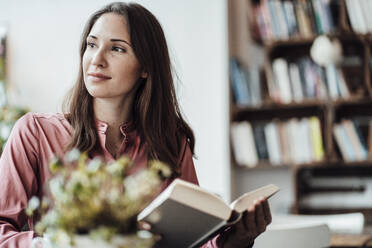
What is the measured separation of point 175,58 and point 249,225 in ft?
8.52

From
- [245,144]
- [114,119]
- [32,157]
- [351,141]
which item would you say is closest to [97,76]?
[114,119]

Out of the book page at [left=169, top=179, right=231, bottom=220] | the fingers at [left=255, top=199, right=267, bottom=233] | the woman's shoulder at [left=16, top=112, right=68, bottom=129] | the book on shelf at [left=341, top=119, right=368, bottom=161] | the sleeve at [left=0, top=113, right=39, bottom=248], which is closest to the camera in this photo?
the book page at [left=169, top=179, right=231, bottom=220]

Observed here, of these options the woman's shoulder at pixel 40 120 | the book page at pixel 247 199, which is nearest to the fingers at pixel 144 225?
the book page at pixel 247 199

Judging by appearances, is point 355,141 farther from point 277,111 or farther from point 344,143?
point 277,111

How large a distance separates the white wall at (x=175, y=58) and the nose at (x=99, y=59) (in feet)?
7.29

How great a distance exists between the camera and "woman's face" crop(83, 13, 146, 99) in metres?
1.56

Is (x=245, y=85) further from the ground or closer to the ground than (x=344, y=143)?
further from the ground

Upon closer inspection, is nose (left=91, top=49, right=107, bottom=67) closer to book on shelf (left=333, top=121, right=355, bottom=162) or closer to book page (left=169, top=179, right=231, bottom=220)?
book page (left=169, top=179, right=231, bottom=220)

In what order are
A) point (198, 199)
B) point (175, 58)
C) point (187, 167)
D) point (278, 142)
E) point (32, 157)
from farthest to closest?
point (175, 58), point (278, 142), point (187, 167), point (32, 157), point (198, 199)

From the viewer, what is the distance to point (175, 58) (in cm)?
387

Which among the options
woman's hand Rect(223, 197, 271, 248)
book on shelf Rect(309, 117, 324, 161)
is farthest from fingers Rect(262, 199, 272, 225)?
book on shelf Rect(309, 117, 324, 161)

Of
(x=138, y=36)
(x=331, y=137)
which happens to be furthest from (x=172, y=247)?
(x=331, y=137)

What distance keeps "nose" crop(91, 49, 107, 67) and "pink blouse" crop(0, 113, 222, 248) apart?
0.19 metres

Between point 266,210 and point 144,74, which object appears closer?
point 266,210
